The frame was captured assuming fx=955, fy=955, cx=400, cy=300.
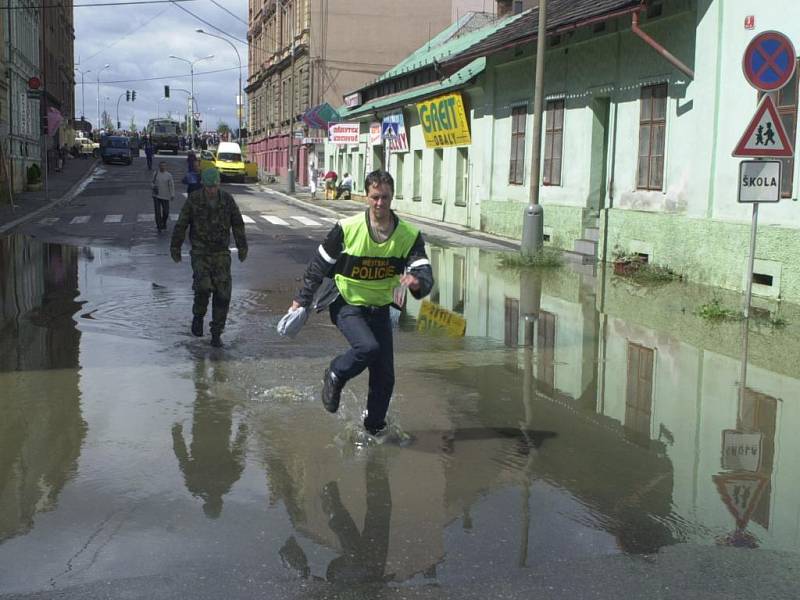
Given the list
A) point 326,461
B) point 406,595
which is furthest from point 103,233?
point 406,595

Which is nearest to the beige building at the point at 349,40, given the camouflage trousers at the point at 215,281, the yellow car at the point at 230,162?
the yellow car at the point at 230,162

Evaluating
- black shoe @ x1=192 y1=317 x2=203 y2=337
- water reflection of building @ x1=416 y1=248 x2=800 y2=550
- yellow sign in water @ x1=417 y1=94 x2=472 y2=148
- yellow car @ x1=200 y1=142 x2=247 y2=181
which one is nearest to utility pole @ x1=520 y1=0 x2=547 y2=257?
water reflection of building @ x1=416 y1=248 x2=800 y2=550

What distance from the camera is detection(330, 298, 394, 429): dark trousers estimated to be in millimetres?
5848

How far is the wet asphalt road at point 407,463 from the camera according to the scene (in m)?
4.07

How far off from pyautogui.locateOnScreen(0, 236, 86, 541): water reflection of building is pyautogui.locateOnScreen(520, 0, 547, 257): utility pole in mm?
8127

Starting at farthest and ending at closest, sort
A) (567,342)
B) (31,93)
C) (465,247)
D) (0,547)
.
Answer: (31,93) < (465,247) < (567,342) < (0,547)

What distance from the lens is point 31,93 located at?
29.5m

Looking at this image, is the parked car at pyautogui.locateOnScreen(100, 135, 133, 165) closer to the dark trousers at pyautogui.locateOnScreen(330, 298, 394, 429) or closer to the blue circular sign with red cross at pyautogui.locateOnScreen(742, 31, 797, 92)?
the blue circular sign with red cross at pyautogui.locateOnScreen(742, 31, 797, 92)

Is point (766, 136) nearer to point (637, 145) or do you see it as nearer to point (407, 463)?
point (407, 463)

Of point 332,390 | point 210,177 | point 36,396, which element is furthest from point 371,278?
point 210,177

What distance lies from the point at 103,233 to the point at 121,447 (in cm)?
1771

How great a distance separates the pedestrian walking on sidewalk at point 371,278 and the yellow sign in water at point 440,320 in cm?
429

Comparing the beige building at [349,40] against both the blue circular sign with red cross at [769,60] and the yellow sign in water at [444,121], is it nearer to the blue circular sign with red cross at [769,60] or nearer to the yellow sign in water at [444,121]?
the yellow sign in water at [444,121]

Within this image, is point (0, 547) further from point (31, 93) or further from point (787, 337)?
point (31, 93)
